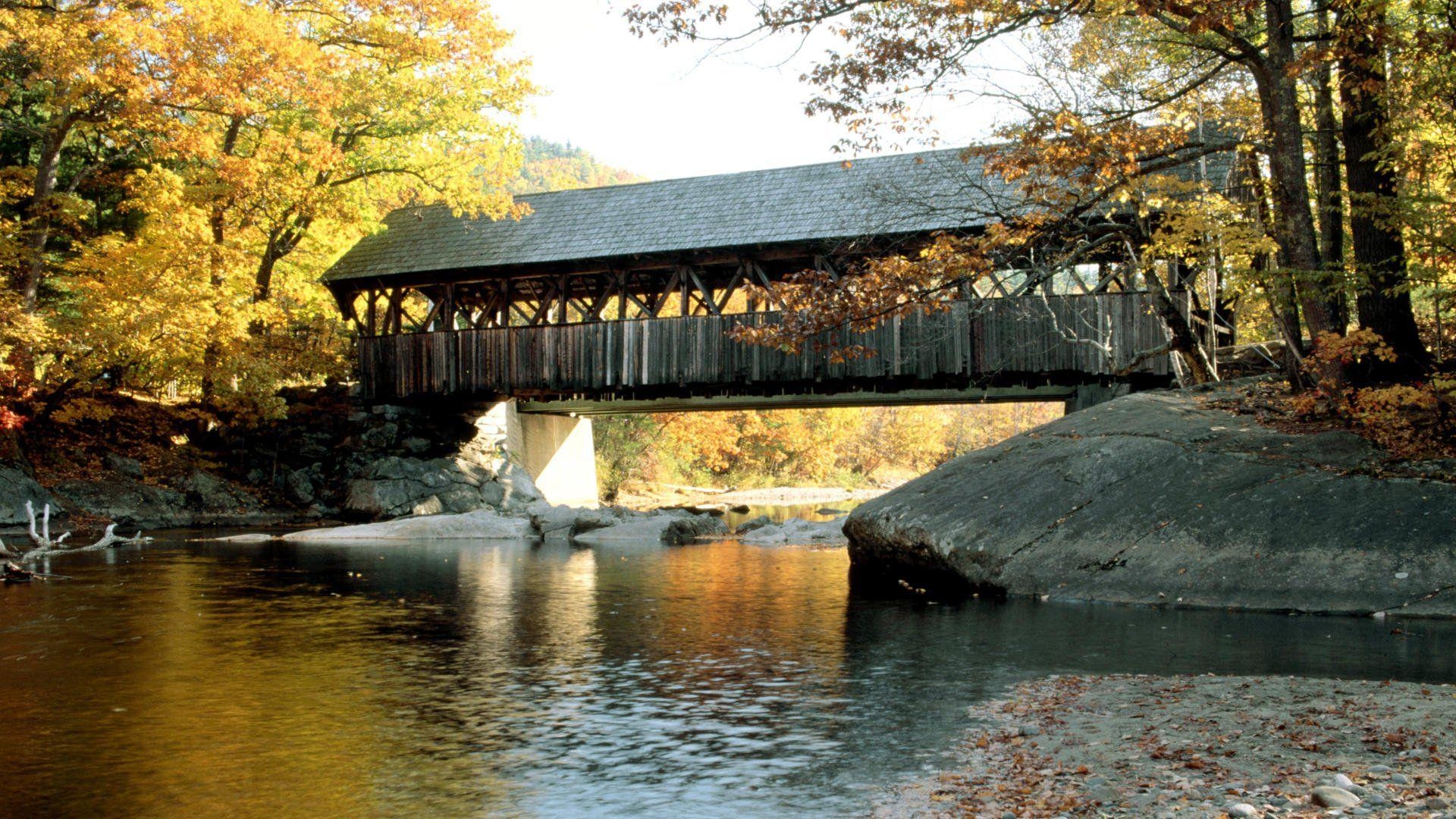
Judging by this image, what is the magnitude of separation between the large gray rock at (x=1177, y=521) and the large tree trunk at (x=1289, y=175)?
1.21m

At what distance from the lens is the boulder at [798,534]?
17.6 m

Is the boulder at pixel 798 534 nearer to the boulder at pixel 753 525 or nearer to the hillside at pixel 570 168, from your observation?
the boulder at pixel 753 525

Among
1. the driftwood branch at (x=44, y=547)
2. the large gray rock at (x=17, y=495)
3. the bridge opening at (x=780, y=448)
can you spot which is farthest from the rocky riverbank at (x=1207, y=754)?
the bridge opening at (x=780, y=448)

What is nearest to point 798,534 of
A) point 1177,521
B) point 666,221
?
point 666,221

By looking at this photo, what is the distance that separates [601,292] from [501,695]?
18.6 metres

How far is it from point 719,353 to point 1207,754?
678 inches

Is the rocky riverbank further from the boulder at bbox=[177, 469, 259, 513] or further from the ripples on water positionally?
the boulder at bbox=[177, 469, 259, 513]

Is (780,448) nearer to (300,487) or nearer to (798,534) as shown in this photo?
(300,487)

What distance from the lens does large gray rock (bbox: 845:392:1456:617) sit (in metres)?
8.76

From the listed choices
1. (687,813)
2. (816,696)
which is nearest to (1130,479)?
(816,696)

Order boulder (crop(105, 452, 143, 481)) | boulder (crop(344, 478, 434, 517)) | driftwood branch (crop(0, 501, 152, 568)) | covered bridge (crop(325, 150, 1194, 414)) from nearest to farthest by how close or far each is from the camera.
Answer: driftwood branch (crop(0, 501, 152, 568))
covered bridge (crop(325, 150, 1194, 414))
boulder (crop(105, 452, 143, 481))
boulder (crop(344, 478, 434, 517))

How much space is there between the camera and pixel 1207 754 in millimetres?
4656

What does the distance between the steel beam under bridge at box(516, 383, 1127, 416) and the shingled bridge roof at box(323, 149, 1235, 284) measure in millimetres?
3017

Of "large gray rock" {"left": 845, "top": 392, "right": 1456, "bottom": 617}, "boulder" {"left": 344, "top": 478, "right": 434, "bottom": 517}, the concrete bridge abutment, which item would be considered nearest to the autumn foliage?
"boulder" {"left": 344, "top": 478, "right": 434, "bottom": 517}
